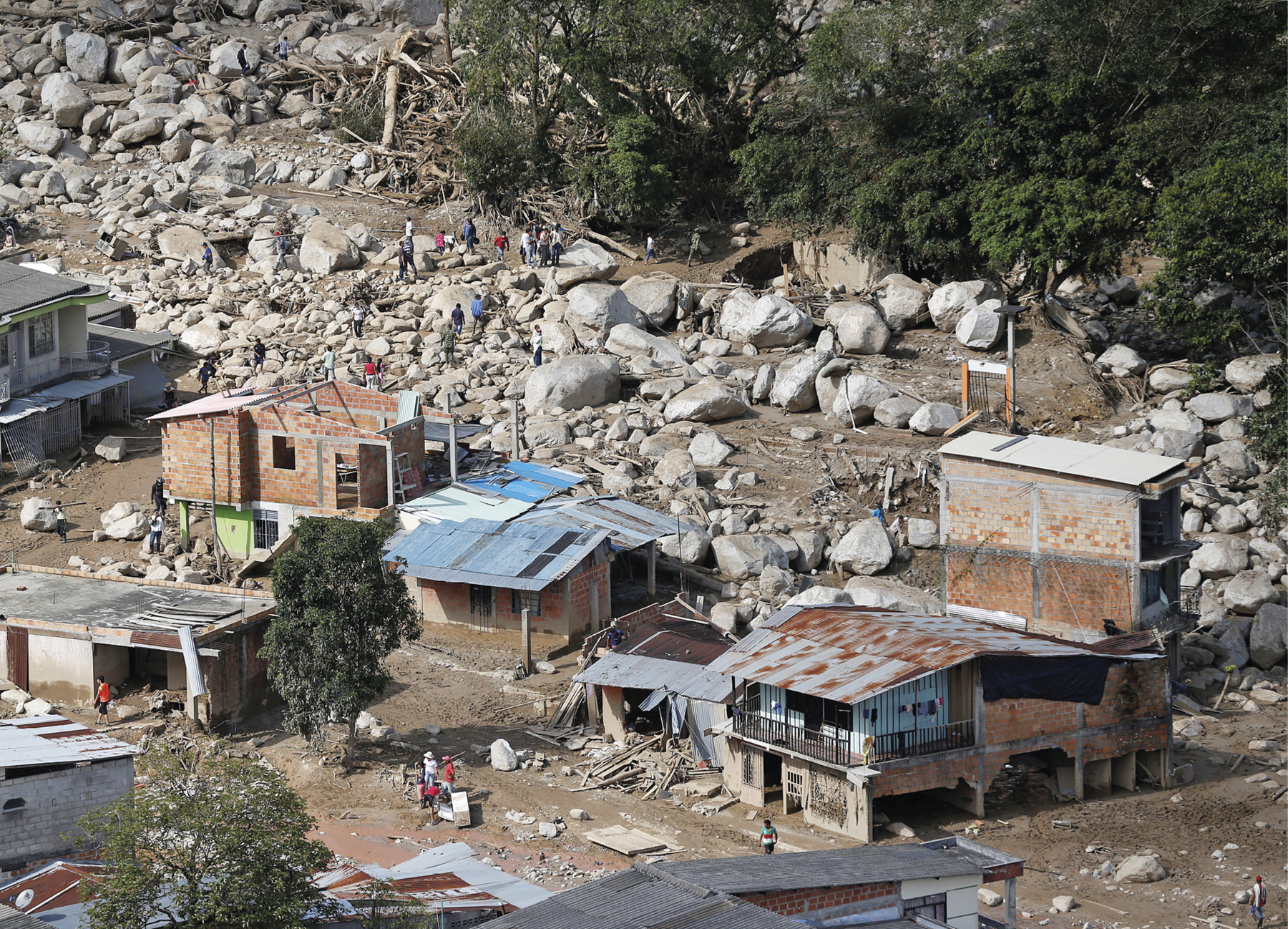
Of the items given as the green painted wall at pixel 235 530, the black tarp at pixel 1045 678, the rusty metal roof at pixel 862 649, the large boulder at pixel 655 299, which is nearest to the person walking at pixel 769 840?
the rusty metal roof at pixel 862 649

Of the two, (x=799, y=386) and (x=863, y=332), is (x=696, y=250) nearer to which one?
(x=863, y=332)

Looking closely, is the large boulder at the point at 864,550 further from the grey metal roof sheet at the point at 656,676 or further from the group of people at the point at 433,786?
the group of people at the point at 433,786

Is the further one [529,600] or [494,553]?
[494,553]

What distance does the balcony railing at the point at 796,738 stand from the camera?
24016 mm

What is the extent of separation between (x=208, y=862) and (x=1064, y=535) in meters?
19.2

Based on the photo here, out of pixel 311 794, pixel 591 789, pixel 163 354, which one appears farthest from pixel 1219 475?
pixel 163 354

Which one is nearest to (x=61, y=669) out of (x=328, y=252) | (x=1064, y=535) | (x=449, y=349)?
(x=449, y=349)

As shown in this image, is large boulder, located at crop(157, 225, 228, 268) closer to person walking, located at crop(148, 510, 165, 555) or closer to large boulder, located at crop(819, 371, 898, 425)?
person walking, located at crop(148, 510, 165, 555)

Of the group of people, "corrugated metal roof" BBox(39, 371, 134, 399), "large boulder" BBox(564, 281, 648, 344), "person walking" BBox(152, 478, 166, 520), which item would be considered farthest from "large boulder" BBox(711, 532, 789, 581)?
"corrugated metal roof" BBox(39, 371, 134, 399)

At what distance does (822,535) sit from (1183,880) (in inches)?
540

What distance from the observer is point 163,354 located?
46.0 meters

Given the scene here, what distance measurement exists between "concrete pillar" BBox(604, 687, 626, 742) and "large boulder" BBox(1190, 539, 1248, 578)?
14.1 meters

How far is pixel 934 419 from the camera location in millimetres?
38719

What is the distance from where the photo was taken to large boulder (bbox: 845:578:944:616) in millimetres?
32375
